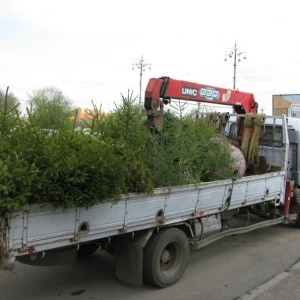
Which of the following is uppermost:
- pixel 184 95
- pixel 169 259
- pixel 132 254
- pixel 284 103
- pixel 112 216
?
pixel 284 103

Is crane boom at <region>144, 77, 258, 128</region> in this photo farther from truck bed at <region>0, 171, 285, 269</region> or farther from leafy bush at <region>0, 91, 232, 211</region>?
truck bed at <region>0, 171, 285, 269</region>

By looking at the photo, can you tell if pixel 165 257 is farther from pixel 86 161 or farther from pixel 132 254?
pixel 86 161

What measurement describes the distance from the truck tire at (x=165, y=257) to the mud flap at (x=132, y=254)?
13cm

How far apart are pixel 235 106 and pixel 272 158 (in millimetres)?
1476

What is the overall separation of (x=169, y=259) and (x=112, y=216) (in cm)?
140

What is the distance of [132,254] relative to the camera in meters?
4.53

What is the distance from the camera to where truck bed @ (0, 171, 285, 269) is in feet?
10.8

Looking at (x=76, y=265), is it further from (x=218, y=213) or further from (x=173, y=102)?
(x=173, y=102)

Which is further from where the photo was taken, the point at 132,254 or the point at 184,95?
the point at 184,95

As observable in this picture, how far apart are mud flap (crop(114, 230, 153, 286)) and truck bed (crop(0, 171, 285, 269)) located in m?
0.20

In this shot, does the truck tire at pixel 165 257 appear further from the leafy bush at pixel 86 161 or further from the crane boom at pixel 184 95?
the crane boom at pixel 184 95

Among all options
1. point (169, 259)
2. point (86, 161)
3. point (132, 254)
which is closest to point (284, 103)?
point (169, 259)

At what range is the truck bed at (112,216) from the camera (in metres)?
3.31

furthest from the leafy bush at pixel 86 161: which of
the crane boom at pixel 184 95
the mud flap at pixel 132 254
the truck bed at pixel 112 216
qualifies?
the crane boom at pixel 184 95
